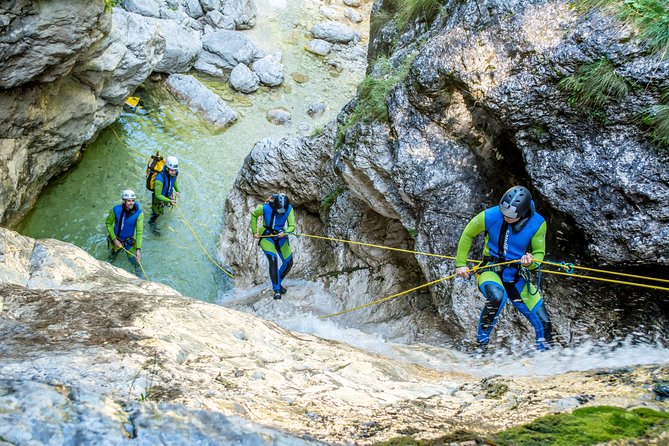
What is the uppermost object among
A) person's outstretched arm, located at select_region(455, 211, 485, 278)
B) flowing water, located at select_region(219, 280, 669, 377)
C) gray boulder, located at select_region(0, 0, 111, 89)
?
gray boulder, located at select_region(0, 0, 111, 89)

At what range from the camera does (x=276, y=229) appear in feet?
35.4

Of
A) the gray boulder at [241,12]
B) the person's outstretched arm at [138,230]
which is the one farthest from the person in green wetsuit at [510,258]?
the gray boulder at [241,12]

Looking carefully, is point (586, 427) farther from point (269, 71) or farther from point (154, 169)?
point (269, 71)

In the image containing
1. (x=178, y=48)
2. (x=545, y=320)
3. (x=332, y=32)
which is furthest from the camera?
(x=332, y=32)

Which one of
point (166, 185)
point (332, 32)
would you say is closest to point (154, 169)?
point (166, 185)

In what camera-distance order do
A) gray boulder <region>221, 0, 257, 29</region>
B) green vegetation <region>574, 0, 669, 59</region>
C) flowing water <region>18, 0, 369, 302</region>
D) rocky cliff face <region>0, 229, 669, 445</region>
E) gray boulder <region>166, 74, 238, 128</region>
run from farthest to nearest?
1. gray boulder <region>221, 0, 257, 29</region>
2. gray boulder <region>166, 74, 238, 128</region>
3. flowing water <region>18, 0, 369, 302</region>
4. green vegetation <region>574, 0, 669, 59</region>
5. rocky cliff face <region>0, 229, 669, 445</region>

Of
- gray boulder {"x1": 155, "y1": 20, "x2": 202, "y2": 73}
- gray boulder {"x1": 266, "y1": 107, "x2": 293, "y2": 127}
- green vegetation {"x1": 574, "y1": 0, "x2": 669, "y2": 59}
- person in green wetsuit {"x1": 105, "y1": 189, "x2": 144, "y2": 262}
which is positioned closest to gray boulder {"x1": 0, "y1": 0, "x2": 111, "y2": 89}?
person in green wetsuit {"x1": 105, "y1": 189, "x2": 144, "y2": 262}

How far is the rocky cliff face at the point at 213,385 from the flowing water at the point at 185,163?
719cm

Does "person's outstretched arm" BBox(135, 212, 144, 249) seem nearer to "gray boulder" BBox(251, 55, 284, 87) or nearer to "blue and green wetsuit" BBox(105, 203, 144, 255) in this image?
"blue and green wetsuit" BBox(105, 203, 144, 255)

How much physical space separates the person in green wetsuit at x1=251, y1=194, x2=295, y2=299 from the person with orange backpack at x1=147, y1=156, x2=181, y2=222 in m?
3.52

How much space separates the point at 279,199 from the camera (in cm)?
1027

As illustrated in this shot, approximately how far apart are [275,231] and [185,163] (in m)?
7.32

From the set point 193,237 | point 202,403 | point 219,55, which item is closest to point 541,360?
point 202,403

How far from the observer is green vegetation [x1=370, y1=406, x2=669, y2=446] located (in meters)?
3.29
